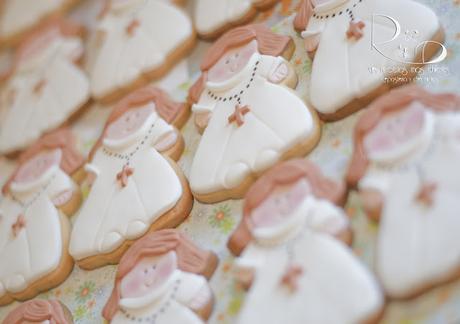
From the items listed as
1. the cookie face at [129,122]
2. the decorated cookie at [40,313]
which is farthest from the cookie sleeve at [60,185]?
the decorated cookie at [40,313]

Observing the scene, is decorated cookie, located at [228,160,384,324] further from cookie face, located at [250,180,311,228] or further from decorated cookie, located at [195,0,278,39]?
decorated cookie, located at [195,0,278,39]

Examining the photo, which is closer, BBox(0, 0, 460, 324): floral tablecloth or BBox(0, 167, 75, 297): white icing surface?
BBox(0, 0, 460, 324): floral tablecloth

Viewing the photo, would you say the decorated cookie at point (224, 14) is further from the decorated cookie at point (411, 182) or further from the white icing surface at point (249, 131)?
the decorated cookie at point (411, 182)

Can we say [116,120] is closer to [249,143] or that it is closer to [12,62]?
[249,143]

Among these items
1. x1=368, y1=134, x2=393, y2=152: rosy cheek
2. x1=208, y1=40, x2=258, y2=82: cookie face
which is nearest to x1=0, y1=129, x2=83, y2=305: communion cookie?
x1=208, y1=40, x2=258, y2=82: cookie face

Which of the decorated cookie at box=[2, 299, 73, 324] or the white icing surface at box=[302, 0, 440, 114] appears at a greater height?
the white icing surface at box=[302, 0, 440, 114]

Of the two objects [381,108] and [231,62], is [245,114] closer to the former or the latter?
[231,62]
